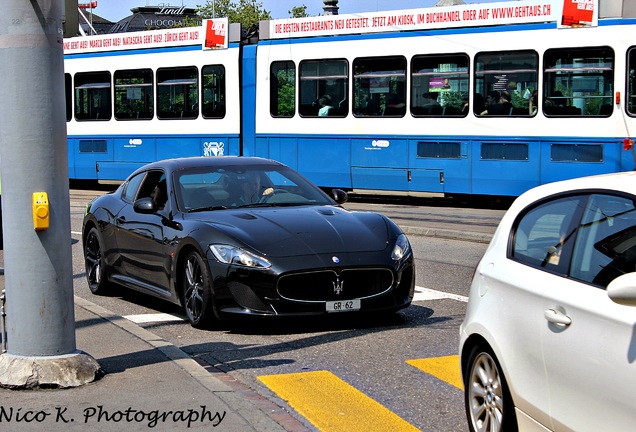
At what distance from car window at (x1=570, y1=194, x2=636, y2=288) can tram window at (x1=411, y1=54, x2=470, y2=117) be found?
1657cm

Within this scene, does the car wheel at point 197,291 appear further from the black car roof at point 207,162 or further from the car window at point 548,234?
the car window at point 548,234

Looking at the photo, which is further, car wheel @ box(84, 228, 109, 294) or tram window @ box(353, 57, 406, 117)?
tram window @ box(353, 57, 406, 117)

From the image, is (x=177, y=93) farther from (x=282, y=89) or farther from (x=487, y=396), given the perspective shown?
(x=487, y=396)

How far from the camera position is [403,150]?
2225 cm

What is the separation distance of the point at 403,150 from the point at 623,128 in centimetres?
474

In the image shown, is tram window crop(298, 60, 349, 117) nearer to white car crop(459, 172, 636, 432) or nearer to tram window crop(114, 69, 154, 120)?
tram window crop(114, 69, 154, 120)

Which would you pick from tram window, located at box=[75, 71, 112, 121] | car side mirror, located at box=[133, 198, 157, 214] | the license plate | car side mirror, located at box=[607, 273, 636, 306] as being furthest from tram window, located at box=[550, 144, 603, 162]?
car side mirror, located at box=[607, 273, 636, 306]

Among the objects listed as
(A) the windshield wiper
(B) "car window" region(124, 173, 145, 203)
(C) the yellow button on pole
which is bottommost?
(A) the windshield wiper

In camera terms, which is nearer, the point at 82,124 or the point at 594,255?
the point at 594,255

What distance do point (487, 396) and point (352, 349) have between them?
293 centimetres

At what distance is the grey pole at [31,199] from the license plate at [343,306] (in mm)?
2595

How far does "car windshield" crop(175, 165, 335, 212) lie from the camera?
10055mm

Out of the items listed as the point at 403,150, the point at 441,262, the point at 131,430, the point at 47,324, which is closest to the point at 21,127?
the point at 47,324

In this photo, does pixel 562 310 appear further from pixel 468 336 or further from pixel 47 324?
pixel 47 324
